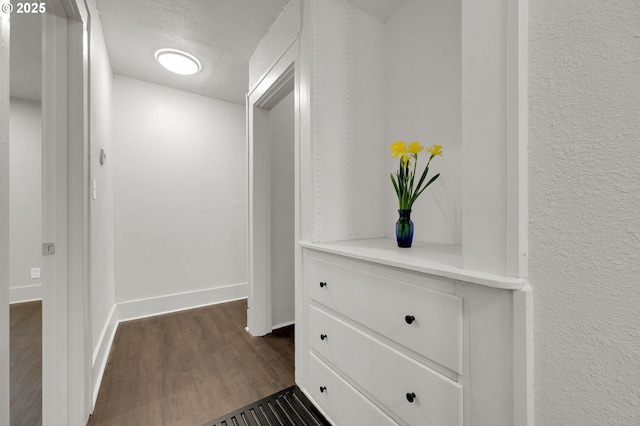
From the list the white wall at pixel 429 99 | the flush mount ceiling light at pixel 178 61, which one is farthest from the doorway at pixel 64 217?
the white wall at pixel 429 99

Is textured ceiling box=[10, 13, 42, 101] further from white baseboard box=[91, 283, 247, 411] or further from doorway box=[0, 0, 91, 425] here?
white baseboard box=[91, 283, 247, 411]

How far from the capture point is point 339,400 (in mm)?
1212

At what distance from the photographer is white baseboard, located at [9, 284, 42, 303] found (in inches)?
121

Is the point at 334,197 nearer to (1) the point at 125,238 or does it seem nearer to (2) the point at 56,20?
(2) the point at 56,20

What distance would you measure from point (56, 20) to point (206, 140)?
1743 millimetres

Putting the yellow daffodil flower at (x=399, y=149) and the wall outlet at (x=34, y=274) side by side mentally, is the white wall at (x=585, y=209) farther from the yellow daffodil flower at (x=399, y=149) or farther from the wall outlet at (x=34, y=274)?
the wall outlet at (x=34, y=274)

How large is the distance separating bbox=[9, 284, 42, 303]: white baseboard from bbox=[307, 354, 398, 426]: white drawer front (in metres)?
3.90

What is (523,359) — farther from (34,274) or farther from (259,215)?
(34,274)

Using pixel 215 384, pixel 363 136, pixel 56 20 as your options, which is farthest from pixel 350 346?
pixel 56 20

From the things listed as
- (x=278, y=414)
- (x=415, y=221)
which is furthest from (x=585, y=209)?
(x=278, y=414)

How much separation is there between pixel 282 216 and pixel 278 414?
5.18ft

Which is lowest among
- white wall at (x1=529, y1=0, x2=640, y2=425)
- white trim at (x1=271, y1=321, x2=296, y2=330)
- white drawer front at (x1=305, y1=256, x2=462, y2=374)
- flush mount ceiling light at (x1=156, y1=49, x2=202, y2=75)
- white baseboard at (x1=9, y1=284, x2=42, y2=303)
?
white trim at (x1=271, y1=321, x2=296, y2=330)

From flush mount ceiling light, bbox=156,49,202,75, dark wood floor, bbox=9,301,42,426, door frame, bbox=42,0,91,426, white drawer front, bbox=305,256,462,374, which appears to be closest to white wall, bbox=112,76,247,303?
flush mount ceiling light, bbox=156,49,202,75

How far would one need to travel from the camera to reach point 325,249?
1262mm
